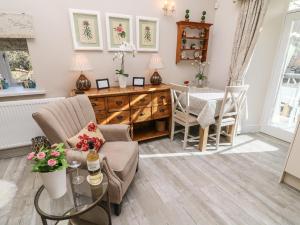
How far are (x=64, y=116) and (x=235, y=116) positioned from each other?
91.7 inches

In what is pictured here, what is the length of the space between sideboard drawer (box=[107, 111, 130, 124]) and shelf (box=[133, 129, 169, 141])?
0.37 meters

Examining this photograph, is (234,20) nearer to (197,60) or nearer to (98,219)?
(197,60)

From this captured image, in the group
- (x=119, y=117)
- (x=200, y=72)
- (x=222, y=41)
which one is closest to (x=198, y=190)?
(x=119, y=117)

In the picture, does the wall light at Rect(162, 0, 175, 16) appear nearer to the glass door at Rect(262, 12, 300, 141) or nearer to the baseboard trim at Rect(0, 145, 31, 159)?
the glass door at Rect(262, 12, 300, 141)

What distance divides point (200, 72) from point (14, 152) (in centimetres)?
335

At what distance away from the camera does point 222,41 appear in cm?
316

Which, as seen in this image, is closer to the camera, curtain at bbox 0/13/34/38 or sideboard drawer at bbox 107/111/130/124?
curtain at bbox 0/13/34/38

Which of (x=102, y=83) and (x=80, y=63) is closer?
(x=80, y=63)

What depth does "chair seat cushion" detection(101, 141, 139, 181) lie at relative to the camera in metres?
1.54

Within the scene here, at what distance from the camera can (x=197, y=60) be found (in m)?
3.36

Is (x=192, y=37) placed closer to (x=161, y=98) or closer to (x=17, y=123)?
(x=161, y=98)

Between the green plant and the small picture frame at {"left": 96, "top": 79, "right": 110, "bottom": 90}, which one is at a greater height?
the small picture frame at {"left": 96, "top": 79, "right": 110, "bottom": 90}

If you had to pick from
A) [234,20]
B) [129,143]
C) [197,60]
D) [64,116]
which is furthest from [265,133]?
[64,116]

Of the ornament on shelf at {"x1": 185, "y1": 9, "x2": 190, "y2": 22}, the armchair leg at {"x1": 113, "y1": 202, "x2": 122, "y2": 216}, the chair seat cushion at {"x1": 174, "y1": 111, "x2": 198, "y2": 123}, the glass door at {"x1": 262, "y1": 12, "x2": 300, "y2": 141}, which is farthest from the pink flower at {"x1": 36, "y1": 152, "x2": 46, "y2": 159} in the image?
the glass door at {"x1": 262, "y1": 12, "x2": 300, "y2": 141}
